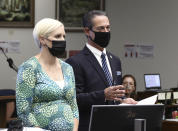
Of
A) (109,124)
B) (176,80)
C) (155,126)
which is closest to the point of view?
(109,124)

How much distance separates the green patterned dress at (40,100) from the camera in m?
2.80

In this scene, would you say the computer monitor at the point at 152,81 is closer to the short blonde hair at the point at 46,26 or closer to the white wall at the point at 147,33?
the white wall at the point at 147,33

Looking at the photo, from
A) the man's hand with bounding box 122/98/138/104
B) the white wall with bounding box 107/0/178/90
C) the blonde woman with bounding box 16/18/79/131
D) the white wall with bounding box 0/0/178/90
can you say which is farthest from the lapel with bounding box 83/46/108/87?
the white wall with bounding box 107/0/178/90

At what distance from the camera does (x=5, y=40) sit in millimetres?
7449

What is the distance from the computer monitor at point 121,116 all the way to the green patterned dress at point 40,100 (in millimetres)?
338

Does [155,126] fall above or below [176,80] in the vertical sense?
above

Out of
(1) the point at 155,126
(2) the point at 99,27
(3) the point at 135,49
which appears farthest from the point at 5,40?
(1) the point at 155,126

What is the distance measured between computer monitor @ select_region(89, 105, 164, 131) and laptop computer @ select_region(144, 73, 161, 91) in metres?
4.66

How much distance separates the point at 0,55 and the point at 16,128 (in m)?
5.10

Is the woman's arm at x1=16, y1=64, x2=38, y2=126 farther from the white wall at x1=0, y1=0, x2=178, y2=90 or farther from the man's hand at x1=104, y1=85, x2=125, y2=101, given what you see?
the white wall at x1=0, y1=0, x2=178, y2=90

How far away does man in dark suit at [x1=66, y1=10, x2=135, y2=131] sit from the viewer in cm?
329

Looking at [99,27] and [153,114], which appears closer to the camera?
[153,114]

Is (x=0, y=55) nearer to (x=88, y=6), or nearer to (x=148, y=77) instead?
(x=88, y=6)

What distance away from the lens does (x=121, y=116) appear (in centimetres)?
265
